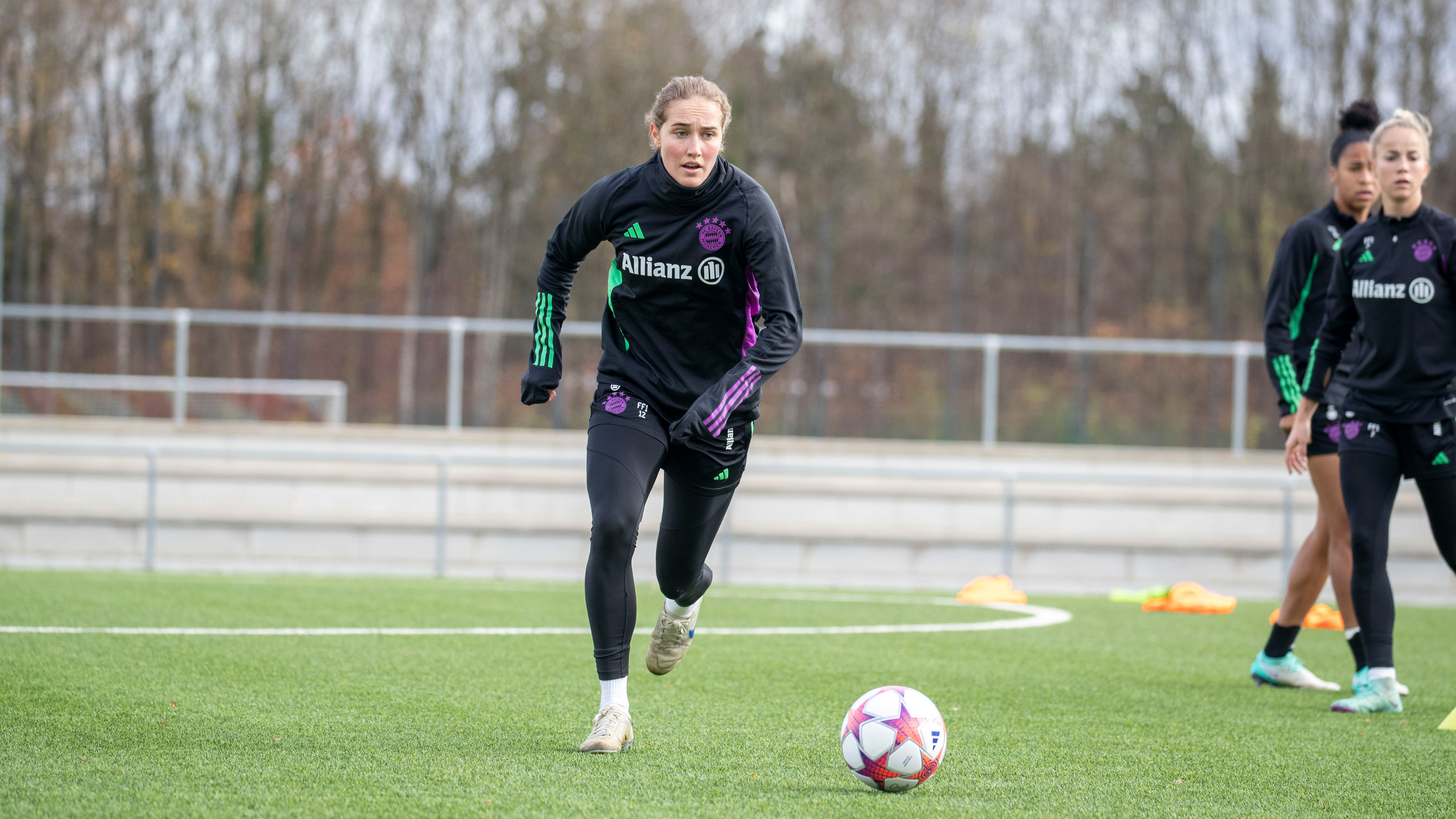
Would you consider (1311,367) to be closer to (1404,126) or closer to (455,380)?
(1404,126)

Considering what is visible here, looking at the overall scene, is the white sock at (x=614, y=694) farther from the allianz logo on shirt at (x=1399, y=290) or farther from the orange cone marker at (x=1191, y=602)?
the orange cone marker at (x=1191, y=602)

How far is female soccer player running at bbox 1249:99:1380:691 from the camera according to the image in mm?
5777

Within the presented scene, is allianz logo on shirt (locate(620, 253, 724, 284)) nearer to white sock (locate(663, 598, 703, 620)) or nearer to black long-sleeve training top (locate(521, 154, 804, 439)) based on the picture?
black long-sleeve training top (locate(521, 154, 804, 439))

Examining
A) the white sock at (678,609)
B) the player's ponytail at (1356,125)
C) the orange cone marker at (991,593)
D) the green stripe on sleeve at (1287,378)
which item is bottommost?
the orange cone marker at (991,593)

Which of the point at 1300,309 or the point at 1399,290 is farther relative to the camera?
the point at 1300,309

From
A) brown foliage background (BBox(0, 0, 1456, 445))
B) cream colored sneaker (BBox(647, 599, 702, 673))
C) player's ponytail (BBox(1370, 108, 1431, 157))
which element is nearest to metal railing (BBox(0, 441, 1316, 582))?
brown foliage background (BBox(0, 0, 1456, 445))

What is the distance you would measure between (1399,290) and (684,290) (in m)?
2.75

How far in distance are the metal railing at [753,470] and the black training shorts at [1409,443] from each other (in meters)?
5.98

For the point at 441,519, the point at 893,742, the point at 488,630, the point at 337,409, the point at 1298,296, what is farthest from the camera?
the point at 337,409

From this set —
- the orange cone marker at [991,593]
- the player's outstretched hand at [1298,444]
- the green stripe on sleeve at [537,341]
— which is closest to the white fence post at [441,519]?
the orange cone marker at [991,593]

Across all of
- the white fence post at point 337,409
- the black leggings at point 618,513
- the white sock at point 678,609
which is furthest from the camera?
the white fence post at point 337,409

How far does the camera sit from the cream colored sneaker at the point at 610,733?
154 inches

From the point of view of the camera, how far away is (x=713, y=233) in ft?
13.8

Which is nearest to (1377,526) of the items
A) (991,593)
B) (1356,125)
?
(1356,125)
